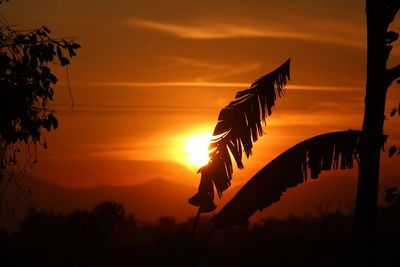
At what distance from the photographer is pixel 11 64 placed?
38.1 feet

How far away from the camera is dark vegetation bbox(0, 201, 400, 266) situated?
33.3 metres

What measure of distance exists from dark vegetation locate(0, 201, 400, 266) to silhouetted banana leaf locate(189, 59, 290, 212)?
1.39 meters

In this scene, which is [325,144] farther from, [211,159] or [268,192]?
[211,159]

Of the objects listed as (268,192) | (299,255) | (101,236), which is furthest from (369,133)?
(101,236)

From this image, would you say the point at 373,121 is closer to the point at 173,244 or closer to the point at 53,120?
the point at 53,120

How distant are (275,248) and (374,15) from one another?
2587cm

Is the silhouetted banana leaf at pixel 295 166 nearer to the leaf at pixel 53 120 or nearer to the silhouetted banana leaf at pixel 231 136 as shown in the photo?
the silhouetted banana leaf at pixel 231 136

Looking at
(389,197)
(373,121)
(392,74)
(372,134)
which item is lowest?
(389,197)

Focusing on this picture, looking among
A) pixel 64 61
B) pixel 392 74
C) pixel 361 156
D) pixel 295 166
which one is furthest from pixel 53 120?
pixel 392 74

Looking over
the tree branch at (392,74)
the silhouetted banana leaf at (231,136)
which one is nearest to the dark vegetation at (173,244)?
the silhouetted banana leaf at (231,136)

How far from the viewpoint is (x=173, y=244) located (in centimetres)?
4172

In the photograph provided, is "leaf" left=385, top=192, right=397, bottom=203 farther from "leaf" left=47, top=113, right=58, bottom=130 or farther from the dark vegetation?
"leaf" left=47, top=113, right=58, bottom=130

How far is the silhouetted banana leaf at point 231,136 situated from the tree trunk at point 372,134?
214 cm

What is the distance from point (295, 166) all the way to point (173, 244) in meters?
31.1
